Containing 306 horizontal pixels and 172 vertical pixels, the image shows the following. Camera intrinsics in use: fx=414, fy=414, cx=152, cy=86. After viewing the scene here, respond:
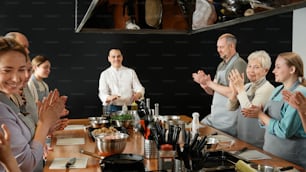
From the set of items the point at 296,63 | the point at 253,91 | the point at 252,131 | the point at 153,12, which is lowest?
the point at 252,131

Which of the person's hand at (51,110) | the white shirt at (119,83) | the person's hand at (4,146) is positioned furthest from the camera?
the white shirt at (119,83)

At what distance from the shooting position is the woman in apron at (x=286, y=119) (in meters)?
2.62

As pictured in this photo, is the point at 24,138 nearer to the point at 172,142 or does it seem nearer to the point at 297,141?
the point at 172,142

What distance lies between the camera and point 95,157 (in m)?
2.25

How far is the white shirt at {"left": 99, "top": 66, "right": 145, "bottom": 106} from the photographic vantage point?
206 inches

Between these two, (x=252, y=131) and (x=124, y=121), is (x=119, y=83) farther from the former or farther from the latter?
(x=252, y=131)

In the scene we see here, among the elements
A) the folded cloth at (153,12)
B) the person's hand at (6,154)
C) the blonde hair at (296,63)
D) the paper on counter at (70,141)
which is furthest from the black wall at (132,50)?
the person's hand at (6,154)

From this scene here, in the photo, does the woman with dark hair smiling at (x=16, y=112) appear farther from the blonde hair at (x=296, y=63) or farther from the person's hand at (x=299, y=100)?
the blonde hair at (x=296, y=63)

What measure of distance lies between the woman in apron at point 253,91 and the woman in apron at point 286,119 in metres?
0.41

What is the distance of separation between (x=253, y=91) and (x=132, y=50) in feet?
8.04

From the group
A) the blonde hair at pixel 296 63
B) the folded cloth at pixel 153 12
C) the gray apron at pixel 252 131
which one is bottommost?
the gray apron at pixel 252 131

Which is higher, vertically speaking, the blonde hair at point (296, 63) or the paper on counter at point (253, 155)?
the blonde hair at point (296, 63)

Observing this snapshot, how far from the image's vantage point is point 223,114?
3.87 m

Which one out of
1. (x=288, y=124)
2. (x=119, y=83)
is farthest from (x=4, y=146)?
(x=119, y=83)
